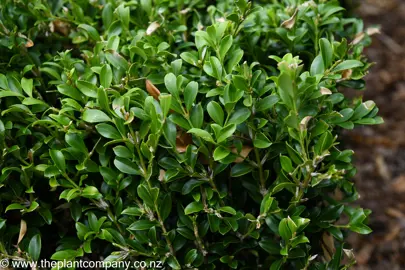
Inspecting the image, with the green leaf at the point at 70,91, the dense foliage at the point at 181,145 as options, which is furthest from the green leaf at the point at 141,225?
the green leaf at the point at 70,91

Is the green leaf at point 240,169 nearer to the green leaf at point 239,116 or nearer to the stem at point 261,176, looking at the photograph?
the stem at point 261,176

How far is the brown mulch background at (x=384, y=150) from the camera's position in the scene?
135 inches

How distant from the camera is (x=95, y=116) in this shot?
5.64 feet

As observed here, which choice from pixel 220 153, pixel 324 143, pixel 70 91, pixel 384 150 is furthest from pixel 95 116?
pixel 384 150

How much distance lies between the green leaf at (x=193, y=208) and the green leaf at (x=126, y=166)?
198 mm

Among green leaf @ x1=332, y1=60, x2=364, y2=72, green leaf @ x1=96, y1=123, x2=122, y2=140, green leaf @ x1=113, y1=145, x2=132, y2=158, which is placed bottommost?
green leaf @ x1=113, y1=145, x2=132, y2=158

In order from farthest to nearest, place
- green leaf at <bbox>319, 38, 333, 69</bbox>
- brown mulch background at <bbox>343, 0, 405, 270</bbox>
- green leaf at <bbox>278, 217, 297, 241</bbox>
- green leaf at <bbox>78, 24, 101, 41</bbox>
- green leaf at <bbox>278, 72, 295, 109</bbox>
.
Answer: brown mulch background at <bbox>343, 0, 405, 270</bbox> → green leaf at <bbox>78, 24, 101, 41</bbox> → green leaf at <bbox>319, 38, 333, 69</bbox> → green leaf at <bbox>278, 217, 297, 241</bbox> → green leaf at <bbox>278, 72, 295, 109</bbox>

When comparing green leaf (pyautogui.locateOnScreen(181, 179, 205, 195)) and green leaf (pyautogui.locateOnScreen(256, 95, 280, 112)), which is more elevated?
green leaf (pyautogui.locateOnScreen(256, 95, 280, 112))

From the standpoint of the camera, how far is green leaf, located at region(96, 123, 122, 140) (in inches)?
67.6

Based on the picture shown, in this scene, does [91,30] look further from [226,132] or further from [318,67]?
[318,67]

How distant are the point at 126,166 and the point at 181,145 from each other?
0.65 ft

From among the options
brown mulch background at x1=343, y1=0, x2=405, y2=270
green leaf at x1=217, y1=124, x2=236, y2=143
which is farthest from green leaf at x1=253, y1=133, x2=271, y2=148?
brown mulch background at x1=343, y1=0, x2=405, y2=270

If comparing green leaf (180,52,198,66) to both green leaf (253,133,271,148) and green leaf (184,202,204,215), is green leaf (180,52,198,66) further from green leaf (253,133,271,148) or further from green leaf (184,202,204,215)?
green leaf (184,202,204,215)

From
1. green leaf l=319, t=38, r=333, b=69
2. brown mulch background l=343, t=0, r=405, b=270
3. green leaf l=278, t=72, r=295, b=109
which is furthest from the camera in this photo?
brown mulch background l=343, t=0, r=405, b=270
